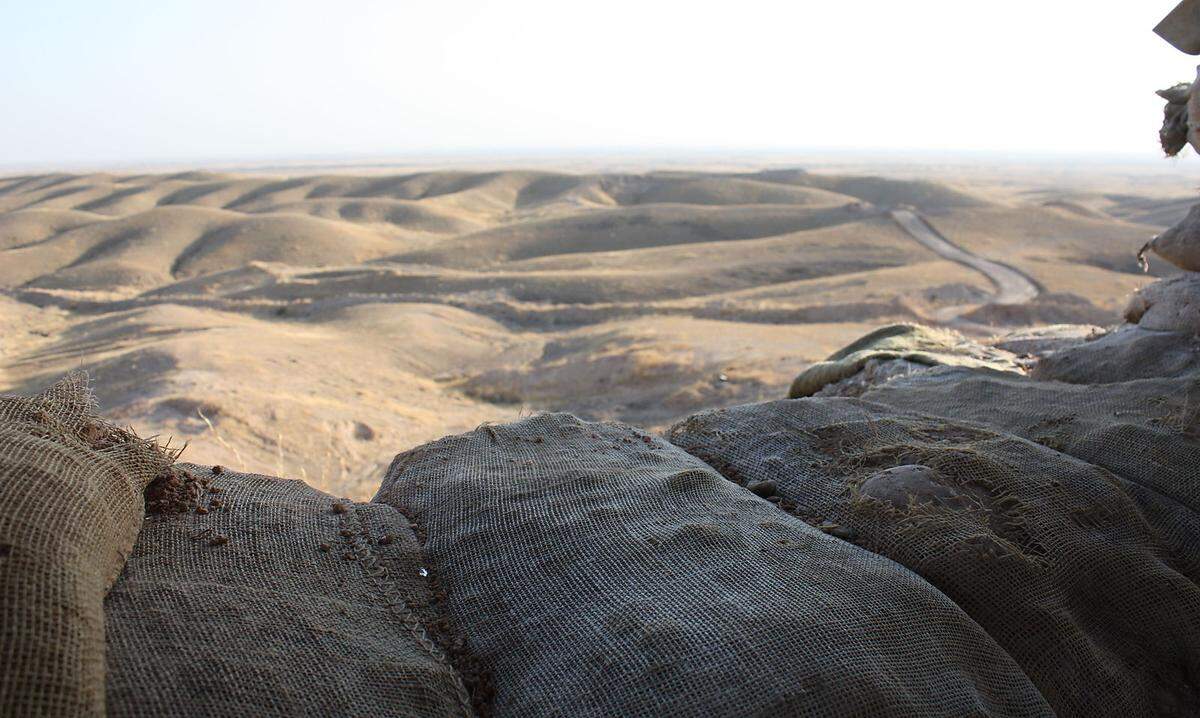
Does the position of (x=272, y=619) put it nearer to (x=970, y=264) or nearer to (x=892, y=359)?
(x=892, y=359)

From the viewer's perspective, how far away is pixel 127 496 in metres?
2.37

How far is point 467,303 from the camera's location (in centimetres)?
2205

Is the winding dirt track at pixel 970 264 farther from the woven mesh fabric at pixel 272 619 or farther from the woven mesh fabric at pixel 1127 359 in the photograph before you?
the woven mesh fabric at pixel 272 619

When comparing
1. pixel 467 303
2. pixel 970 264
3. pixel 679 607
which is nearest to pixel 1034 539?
pixel 679 607

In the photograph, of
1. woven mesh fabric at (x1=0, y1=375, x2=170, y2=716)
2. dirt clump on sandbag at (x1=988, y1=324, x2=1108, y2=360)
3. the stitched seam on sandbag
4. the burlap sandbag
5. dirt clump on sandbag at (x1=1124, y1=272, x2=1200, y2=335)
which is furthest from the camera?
dirt clump on sandbag at (x1=988, y1=324, x2=1108, y2=360)

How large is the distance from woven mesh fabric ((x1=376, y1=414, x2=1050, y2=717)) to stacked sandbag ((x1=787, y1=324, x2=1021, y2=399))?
3.71 m

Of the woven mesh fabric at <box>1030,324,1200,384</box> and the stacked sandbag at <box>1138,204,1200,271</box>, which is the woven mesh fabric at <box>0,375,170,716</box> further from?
the stacked sandbag at <box>1138,204,1200,271</box>

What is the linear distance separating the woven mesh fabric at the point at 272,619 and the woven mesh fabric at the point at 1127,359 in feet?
15.5

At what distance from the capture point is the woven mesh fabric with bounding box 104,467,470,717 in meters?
1.97

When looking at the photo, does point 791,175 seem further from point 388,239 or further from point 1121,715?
point 1121,715

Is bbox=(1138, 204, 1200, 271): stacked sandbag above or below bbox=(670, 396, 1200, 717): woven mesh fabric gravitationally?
above

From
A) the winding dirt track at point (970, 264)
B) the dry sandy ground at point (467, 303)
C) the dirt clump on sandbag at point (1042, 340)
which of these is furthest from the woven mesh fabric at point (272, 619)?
the winding dirt track at point (970, 264)

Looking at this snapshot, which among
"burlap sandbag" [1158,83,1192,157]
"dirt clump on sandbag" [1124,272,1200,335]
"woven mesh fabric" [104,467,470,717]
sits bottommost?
"woven mesh fabric" [104,467,470,717]

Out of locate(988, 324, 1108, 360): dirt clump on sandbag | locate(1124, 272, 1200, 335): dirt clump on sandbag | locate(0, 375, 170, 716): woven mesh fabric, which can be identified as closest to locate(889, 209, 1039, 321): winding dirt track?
→ locate(988, 324, 1108, 360): dirt clump on sandbag
